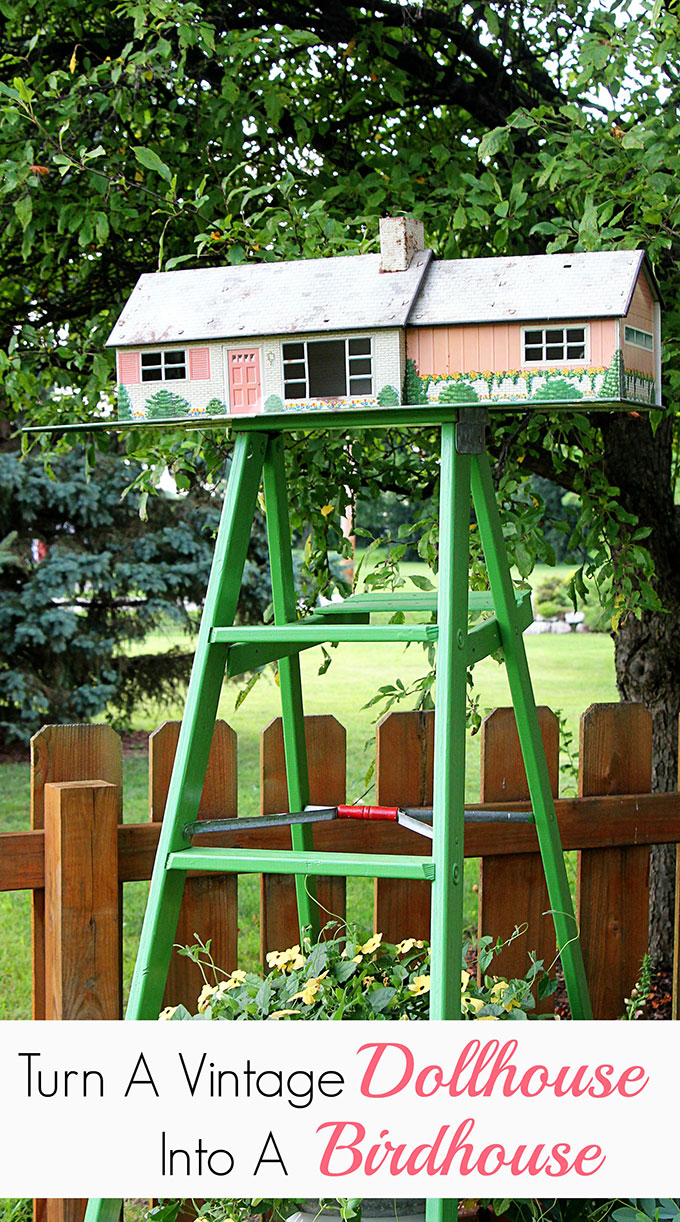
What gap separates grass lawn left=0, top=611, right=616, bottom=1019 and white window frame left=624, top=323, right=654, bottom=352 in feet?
2.67

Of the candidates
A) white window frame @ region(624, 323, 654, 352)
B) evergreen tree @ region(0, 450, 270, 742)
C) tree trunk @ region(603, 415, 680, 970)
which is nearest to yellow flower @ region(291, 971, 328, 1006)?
white window frame @ region(624, 323, 654, 352)

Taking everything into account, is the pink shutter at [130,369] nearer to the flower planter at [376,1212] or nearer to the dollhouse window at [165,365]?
the dollhouse window at [165,365]

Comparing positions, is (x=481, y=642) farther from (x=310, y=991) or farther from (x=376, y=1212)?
(x=376, y=1212)

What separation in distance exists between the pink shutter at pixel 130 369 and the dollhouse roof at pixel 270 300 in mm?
23

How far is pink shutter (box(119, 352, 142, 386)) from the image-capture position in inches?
69.8

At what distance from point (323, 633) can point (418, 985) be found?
63cm

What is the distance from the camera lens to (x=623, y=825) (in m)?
2.25

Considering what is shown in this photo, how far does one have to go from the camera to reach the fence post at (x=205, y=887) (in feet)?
6.63

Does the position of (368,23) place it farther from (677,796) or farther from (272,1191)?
(272,1191)

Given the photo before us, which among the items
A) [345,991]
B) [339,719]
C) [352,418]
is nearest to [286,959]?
[345,991]

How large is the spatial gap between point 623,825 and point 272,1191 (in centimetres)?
100

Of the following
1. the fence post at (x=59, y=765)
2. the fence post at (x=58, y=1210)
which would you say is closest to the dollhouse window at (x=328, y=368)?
the fence post at (x=59, y=765)

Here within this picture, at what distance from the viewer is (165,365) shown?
1.76m


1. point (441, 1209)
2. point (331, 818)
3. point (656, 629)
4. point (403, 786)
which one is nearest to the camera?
point (441, 1209)
